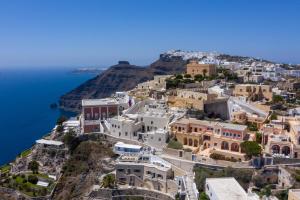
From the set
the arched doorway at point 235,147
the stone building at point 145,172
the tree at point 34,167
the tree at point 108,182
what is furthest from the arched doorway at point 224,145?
the tree at point 34,167

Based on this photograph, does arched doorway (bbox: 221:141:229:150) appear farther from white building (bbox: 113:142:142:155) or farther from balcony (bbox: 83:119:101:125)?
balcony (bbox: 83:119:101:125)

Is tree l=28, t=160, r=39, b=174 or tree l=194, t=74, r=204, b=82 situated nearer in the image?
tree l=28, t=160, r=39, b=174

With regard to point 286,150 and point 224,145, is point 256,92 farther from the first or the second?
point 286,150

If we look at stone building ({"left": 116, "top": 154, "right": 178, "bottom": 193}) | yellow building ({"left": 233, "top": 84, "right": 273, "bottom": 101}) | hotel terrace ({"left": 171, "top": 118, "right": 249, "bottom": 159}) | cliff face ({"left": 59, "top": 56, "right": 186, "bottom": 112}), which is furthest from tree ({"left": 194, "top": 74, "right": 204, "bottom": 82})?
cliff face ({"left": 59, "top": 56, "right": 186, "bottom": 112})

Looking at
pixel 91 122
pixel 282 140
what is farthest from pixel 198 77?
pixel 282 140

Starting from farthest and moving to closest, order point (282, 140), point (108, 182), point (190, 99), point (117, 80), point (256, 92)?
point (117, 80), point (256, 92), point (190, 99), point (108, 182), point (282, 140)

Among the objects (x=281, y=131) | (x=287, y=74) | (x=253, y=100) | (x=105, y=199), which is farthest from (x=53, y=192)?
(x=287, y=74)

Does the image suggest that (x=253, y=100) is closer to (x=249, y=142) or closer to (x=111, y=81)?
(x=249, y=142)

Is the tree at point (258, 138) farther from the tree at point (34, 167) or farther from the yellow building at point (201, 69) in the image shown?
the yellow building at point (201, 69)
